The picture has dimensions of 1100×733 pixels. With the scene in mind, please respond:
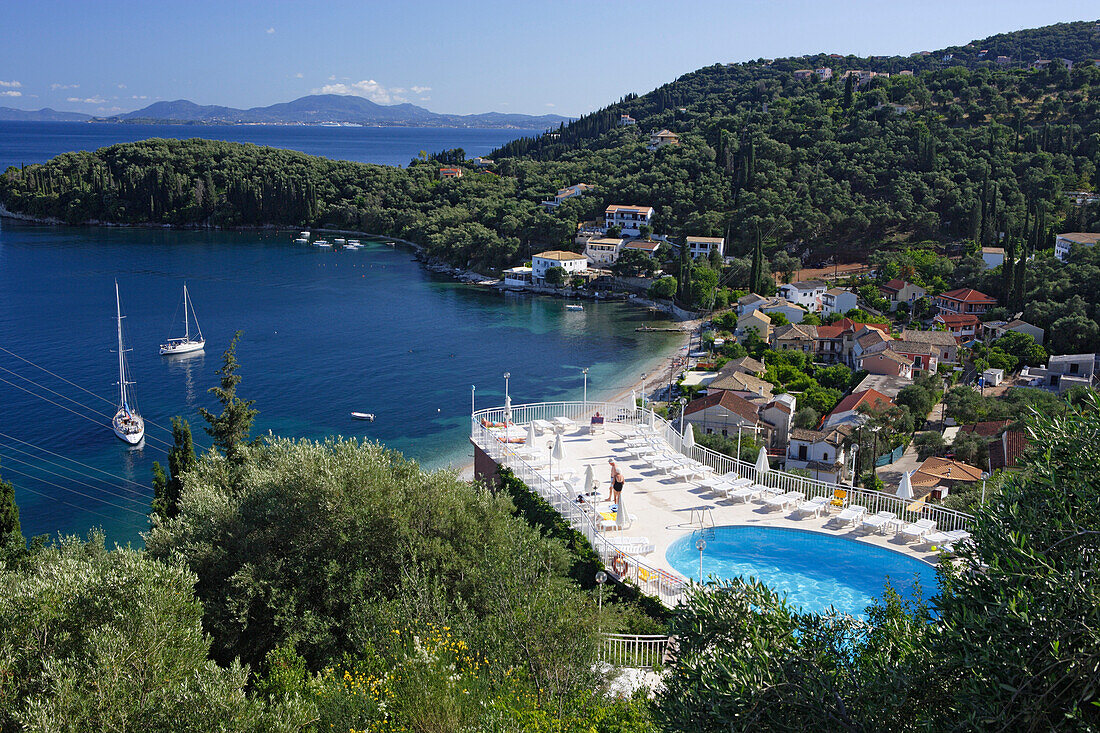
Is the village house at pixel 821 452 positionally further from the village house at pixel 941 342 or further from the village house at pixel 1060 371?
the village house at pixel 941 342

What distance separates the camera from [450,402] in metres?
36.6

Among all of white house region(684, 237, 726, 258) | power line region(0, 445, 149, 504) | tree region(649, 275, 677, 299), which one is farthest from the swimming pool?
white house region(684, 237, 726, 258)

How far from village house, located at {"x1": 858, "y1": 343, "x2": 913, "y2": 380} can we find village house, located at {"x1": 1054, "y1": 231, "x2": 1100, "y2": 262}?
1780cm

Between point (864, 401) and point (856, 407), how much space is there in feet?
1.73

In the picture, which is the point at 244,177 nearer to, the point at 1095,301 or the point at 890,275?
the point at 890,275

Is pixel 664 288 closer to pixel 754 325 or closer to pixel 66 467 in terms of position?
pixel 754 325

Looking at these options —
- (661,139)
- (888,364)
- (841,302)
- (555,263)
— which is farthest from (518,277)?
(661,139)

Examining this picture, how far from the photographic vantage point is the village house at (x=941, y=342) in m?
38.5

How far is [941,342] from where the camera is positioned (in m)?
38.8

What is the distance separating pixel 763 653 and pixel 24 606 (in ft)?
22.6

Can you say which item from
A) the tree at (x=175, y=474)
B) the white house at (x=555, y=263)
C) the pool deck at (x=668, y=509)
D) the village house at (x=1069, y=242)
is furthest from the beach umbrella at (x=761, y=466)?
the white house at (x=555, y=263)

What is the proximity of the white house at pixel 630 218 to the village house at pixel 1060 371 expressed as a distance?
124ft

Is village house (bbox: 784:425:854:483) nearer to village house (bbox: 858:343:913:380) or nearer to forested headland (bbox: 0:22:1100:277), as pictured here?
village house (bbox: 858:343:913:380)

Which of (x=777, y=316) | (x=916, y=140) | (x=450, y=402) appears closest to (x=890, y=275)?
(x=777, y=316)
